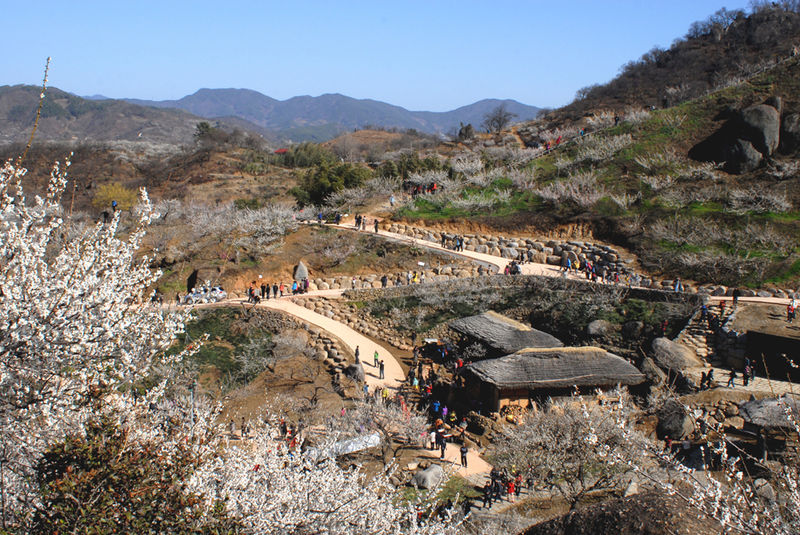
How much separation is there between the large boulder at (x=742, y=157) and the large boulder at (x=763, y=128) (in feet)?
1.56

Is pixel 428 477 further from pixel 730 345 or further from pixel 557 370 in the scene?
pixel 730 345

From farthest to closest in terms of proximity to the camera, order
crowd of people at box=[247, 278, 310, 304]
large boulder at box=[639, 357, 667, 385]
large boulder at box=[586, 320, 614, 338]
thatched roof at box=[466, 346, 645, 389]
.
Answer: crowd of people at box=[247, 278, 310, 304] < large boulder at box=[586, 320, 614, 338] < large boulder at box=[639, 357, 667, 385] < thatched roof at box=[466, 346, 645, 389]

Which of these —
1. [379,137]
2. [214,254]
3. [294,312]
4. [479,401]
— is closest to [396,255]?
[294,312]

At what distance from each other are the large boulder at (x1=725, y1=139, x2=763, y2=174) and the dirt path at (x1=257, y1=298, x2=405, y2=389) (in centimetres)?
2271

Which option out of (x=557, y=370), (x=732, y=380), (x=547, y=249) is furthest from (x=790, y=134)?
(x=557, y=370)

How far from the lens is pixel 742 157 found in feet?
91.4

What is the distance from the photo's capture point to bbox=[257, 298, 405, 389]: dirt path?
16.4 meters

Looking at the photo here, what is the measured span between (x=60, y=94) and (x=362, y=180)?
132304mm

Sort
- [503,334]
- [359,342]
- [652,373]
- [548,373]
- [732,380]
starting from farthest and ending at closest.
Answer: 1. [359,342]
2. [503,334]
3. [652,373]
4. [732,380]
5. [548,373]

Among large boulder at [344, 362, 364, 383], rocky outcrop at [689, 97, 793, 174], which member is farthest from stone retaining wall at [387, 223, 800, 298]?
large boulder at [344, 362, 364, 383]

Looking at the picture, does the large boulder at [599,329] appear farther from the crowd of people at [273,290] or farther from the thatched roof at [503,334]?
the crowd of people at [273,290]

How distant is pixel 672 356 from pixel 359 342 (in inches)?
410

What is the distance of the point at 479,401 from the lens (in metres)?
13.9

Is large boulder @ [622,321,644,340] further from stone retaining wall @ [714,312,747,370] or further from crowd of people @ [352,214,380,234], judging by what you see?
crowd of people @ [352,214,380,234]
